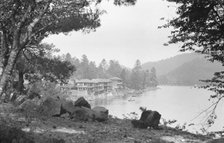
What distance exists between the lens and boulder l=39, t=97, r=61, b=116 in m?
13.1

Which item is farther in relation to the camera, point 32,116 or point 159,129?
point 159,129

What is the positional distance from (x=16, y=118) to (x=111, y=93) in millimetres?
121011

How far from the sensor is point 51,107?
13.3 meters

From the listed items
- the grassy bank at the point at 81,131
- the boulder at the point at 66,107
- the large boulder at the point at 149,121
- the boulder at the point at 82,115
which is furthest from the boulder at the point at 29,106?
the large boulder at the point at 149,121

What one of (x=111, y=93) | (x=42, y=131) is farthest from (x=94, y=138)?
(x=111, y=93)

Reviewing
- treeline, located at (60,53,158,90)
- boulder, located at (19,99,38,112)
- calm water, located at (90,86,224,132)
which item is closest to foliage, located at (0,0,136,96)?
boulder, located at (19,99,38,112)

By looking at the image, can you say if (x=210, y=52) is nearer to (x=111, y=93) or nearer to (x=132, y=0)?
(x=132, y=0)

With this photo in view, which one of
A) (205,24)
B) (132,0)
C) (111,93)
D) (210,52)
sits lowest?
(111,93)

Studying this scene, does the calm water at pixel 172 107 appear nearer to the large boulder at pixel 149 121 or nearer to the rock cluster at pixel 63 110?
the large boulder at pixel 149 121

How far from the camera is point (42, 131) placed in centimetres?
1005

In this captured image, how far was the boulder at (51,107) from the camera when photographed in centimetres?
1312

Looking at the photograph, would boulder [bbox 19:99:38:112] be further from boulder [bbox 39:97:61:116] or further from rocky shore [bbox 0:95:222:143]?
boulder [bbox 39:97:61:116]

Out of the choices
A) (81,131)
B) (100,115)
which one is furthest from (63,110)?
(81,131)

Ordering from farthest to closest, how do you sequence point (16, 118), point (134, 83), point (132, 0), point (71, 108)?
point (134, 83), point (71, 108), point (132, 0), point (16, 118)
